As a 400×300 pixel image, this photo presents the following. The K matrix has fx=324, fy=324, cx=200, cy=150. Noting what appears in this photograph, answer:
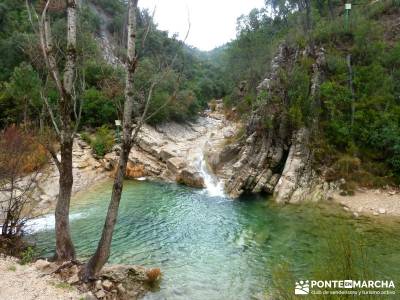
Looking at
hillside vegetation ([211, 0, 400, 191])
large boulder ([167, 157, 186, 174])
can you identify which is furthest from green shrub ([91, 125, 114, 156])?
hillside vegetation ([211, 0, 400, 191])

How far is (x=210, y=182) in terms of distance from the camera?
19391mm

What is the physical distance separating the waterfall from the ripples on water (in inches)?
57.1

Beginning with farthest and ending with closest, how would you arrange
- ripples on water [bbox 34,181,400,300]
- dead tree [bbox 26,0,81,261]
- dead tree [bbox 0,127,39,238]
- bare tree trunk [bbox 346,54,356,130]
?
1. bare tree trunk [bbox 346,54,356,130]
2. dead tree [bbox 0,127,39,238]
3. ripples on water [bbox 34,181,400,300]
4. dead tree [bbox 26,0,81,261]

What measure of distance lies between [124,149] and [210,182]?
13.1m

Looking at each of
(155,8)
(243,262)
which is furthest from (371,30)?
(155,8)

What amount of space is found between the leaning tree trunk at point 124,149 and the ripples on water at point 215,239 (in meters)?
1.51

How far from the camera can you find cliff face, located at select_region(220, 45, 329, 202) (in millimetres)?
16125

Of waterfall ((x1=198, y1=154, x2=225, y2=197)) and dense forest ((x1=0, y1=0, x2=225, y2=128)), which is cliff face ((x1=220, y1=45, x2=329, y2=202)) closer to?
waterfall ((x1=198, y1=154, x2=225, y2=197))

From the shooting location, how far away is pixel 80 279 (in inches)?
264

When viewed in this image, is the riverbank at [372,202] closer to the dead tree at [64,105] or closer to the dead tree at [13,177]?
the dead tree at [64,105]

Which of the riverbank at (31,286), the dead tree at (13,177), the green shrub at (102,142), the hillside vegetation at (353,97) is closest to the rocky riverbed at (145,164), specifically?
the green shrub at (102,142)

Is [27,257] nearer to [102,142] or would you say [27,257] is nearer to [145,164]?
[145,164]

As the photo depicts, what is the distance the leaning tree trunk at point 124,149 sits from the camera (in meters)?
6.41

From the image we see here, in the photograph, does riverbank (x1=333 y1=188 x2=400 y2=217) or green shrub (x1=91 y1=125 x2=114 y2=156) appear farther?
green shrub (x1=91 y1=125 x2=114 y2=156)
